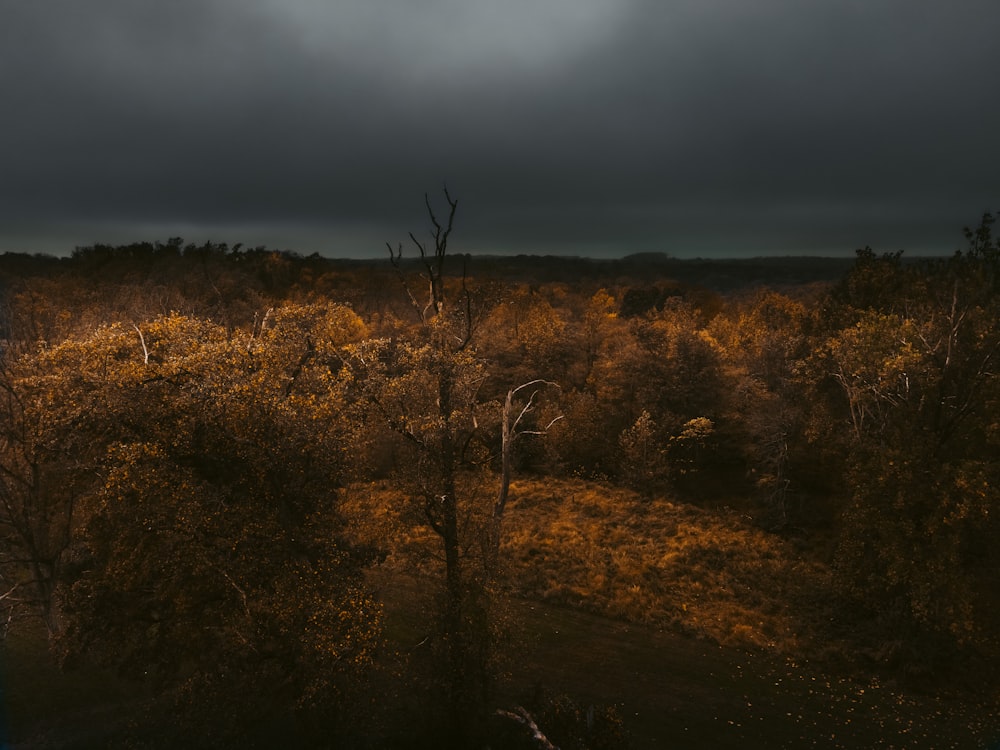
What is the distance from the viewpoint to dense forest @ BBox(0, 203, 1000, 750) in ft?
44.1

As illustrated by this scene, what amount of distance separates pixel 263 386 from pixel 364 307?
57.7m

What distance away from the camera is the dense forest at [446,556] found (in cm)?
1345

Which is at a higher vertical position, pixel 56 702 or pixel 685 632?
pixel 56 702

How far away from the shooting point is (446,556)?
18781mm

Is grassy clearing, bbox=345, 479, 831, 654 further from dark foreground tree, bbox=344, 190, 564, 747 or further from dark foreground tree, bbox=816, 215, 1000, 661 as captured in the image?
dark foreground tree, bbox=816, 215, 1000, 661

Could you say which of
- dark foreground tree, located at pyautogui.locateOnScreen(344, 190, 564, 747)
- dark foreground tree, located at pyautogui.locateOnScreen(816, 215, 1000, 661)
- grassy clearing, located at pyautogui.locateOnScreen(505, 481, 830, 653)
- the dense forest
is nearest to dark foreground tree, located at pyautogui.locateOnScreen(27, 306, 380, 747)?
the dense forest

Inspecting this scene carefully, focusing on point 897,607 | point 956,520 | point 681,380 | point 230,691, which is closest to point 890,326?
point 956,520

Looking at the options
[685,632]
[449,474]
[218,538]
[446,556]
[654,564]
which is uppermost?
[449,474]

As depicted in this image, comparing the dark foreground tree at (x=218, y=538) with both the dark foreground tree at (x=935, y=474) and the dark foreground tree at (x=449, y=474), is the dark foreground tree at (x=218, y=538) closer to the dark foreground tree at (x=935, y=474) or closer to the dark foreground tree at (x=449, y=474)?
the dark foreground tree at (x=449, y=474)

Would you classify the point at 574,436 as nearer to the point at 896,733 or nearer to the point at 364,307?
the point at 896,733

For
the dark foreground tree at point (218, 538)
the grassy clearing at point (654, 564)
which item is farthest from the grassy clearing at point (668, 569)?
the dark foreground tree at point (218, 538)

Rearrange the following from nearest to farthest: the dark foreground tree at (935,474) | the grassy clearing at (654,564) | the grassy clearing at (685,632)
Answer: the grassy clearing at (685,632) → the dark foreground tree at (935,474) → the grassy clearing at (654,564)

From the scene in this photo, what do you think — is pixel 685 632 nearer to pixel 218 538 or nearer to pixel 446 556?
pixel 446 556

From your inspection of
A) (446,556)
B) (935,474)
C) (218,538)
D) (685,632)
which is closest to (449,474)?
(446,556)
